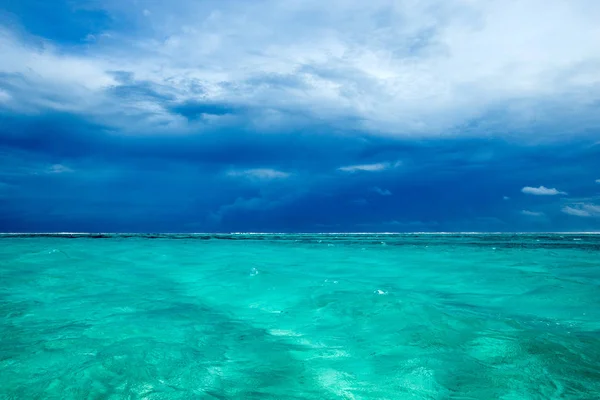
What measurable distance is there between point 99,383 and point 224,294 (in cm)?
569

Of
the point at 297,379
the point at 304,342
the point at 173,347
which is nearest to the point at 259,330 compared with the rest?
the point at 304,342

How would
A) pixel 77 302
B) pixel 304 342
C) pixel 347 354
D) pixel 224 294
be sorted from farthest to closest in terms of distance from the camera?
pixel 224 294, pixel 77 302, pixel 304 342, pixel 347 354

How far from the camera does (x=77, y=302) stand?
7.64 m

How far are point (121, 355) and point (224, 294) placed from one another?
196 inches

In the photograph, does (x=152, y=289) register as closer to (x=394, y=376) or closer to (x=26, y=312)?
(x=26, y=312)

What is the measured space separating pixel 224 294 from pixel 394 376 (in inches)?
236

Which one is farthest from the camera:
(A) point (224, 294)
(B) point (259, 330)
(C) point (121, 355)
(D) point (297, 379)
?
(A) point (224, 294)

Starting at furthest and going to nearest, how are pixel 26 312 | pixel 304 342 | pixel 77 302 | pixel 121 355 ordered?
pixel 77 302, pixel 26 312, pixel 304 342, pixel 121 355

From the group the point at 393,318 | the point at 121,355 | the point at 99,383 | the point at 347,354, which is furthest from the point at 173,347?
the point at 393,318

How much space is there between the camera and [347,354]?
4.92 meters

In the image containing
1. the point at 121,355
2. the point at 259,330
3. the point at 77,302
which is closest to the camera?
the point at 121,355

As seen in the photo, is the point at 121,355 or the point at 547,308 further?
the point at 547,308

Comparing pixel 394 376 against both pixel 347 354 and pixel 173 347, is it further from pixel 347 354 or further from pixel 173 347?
pixel 173 347

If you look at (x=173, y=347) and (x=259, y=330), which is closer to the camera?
(x=173, y=347)
